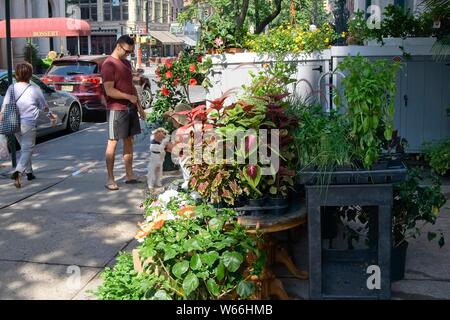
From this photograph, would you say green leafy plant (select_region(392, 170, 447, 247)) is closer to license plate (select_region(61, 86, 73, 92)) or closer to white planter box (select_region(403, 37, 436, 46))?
white planter box (select_region(403, 37, 436, 46))

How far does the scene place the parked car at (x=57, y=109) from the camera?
466 inches

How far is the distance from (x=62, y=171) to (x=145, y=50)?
6432 cm

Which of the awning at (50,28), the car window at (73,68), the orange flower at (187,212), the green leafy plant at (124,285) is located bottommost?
the green leafy plant at (124,285)

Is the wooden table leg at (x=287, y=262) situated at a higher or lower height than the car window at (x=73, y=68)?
lower

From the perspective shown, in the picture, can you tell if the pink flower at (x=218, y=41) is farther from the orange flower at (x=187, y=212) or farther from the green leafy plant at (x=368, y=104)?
the orange flower at (x=187, y=212)

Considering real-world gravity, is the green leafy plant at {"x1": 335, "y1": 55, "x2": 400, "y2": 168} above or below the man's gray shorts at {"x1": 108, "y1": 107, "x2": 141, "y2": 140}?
above

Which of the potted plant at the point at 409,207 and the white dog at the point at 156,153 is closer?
the potted plant at the point at 409,207

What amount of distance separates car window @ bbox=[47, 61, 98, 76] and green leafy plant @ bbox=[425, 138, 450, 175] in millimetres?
10641

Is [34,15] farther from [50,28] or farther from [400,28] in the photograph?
[400,28]

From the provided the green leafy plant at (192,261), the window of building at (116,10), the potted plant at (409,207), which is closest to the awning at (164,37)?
the window of building at (116,10)

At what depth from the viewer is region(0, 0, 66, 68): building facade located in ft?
135

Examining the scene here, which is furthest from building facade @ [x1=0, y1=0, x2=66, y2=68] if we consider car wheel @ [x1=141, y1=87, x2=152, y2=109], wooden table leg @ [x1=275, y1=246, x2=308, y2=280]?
wooden table leg @ [x1=275, y1=246, x2=308, y2=280]
